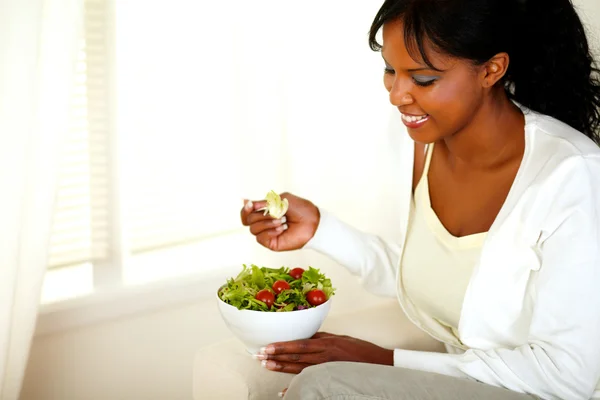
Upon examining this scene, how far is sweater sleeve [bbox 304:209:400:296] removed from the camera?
1849mm

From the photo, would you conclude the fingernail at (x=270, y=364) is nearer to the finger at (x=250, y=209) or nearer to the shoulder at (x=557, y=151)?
the finger at (x=250, y=209)

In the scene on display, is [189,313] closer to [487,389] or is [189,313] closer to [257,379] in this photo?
[257,379]

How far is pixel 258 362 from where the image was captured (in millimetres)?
1646

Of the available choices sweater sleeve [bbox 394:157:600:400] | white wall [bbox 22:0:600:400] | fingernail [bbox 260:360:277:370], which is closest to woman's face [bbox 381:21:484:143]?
sweater sleeve [bbox 394:157:600:400]

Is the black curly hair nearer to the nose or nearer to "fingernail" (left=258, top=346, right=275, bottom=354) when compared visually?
the nose

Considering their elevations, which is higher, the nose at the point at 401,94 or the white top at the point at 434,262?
the nose at the point at 401,94

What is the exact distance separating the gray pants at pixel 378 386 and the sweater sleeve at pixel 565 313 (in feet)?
0.15

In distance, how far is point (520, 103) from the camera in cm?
171

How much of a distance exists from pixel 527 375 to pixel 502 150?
0.49 meters

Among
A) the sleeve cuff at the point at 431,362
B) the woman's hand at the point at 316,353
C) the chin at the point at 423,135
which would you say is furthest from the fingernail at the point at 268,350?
the chin at the point at 423,135

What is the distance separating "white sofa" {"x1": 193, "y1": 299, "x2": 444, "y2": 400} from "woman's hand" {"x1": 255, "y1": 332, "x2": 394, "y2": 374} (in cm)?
3

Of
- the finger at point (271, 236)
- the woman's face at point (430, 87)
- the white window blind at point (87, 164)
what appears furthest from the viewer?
the white window blind at point (87, 164)

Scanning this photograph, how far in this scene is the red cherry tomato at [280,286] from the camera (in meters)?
1.60

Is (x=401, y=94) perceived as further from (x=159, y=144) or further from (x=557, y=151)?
(x=159, y=144)
